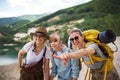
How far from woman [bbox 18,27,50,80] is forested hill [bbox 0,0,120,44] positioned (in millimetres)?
19499

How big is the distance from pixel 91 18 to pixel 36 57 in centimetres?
6879

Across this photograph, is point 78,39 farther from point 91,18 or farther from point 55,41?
point 91,18

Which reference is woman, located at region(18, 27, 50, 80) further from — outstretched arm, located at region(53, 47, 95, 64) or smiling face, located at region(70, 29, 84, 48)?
outstretched arm, located at region(53, 47, 95, 64)

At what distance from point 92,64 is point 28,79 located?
1.14 metres

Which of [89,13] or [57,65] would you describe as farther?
[89,13]

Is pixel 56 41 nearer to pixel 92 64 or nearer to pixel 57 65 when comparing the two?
pixel 57 65

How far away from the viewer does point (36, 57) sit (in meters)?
4.06

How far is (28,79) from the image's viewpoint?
13.7ft

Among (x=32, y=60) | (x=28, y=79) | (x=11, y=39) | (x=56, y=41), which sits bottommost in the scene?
(x=11, y=39)

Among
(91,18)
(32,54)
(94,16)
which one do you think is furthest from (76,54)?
(91,18)

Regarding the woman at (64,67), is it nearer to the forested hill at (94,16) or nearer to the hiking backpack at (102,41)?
the hiking backpack at (102,41)

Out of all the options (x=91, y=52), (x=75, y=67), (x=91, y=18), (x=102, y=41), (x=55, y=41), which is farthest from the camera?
(x=91, y=18)

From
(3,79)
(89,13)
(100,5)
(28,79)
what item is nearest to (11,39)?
(89,13)

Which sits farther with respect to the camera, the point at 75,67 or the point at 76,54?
the point at 75,67
